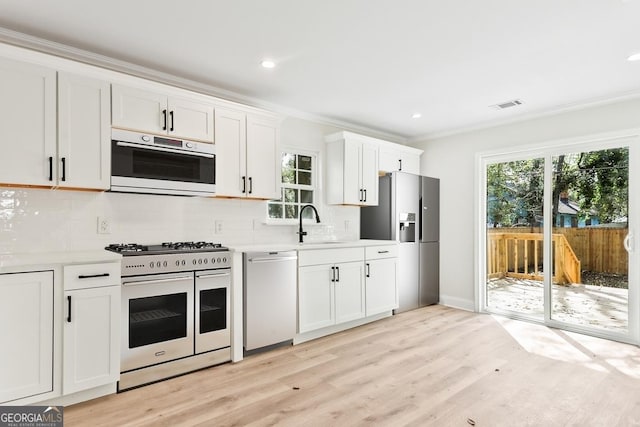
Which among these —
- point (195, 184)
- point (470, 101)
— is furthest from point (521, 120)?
point (195, 184)

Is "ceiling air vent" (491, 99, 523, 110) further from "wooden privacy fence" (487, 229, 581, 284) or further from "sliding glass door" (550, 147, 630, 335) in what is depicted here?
"wooden privacy fence" (487, 229, 581, 284)

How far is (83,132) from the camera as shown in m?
2.76

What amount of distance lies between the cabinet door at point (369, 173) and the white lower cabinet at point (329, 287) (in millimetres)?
845

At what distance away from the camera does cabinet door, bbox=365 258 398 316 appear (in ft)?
14.5

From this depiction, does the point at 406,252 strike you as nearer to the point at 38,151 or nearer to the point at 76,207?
the point at 76,207

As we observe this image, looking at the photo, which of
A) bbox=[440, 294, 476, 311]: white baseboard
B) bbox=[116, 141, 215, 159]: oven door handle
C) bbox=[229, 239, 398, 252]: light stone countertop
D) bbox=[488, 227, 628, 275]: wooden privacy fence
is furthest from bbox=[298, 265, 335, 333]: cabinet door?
bbox=[488, 227, 628, 275]: wooden privacy fence

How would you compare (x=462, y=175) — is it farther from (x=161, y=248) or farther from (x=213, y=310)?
(x=161, y=248)

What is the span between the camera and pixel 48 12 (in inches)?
96.0

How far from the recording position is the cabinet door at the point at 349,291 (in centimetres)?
407

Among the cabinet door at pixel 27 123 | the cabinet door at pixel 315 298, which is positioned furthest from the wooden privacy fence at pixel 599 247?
the cabinet door at pixel 27 123

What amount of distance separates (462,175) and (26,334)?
194 inches

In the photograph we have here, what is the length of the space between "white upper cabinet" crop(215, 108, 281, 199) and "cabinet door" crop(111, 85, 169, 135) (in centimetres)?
50

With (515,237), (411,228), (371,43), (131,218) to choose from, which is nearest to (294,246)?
(131,218)

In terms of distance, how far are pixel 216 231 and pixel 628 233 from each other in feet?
13.5
